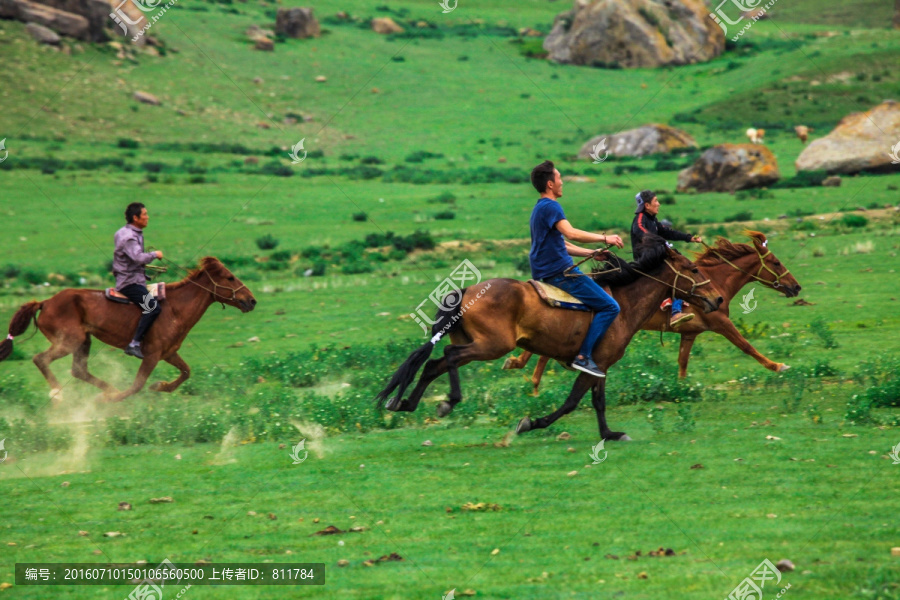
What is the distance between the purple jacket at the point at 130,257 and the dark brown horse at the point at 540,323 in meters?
5.11

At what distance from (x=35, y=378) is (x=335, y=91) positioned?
140 feet

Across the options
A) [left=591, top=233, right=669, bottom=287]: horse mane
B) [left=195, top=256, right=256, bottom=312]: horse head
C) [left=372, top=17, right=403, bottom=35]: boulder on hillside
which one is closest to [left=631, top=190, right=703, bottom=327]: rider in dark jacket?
[left=591, top=233, right=669, bottom=287]: horse mane

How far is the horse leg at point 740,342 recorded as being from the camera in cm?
1465

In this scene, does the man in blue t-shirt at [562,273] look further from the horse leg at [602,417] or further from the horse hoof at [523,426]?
the horse hoof at [523,426]

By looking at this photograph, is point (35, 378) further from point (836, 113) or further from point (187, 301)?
point (836, 113)

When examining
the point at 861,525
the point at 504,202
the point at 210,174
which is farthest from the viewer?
the point at 210,174

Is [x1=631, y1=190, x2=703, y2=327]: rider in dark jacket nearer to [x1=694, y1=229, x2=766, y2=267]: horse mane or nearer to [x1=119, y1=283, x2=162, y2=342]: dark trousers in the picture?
[x1=694, y1=229, x2=766, y2=267]: horse mane

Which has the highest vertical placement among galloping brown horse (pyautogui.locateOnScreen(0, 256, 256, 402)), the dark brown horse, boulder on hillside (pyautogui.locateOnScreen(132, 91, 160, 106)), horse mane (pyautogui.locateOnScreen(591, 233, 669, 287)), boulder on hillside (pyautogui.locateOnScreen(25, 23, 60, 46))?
horse mane (pyautogui.locateOnScreen(591, 233, 669, 287))

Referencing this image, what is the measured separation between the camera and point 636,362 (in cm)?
1602

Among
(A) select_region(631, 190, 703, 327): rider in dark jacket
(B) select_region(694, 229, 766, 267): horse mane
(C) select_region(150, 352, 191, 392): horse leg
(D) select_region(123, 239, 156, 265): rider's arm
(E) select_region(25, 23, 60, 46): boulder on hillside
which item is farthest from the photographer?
(E) select_region(25, 23, 60, 46): boulder on hillside

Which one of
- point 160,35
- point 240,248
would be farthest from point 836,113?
point 160,35

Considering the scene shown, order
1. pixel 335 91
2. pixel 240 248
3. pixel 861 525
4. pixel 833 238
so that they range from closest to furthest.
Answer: pixel 861 525 → pixel 833 238 → pixel 240 248 → pixel 335 91

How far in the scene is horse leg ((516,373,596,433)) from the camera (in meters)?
11.9

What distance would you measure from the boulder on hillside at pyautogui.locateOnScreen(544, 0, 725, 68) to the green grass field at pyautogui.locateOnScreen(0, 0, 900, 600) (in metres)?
16.9
